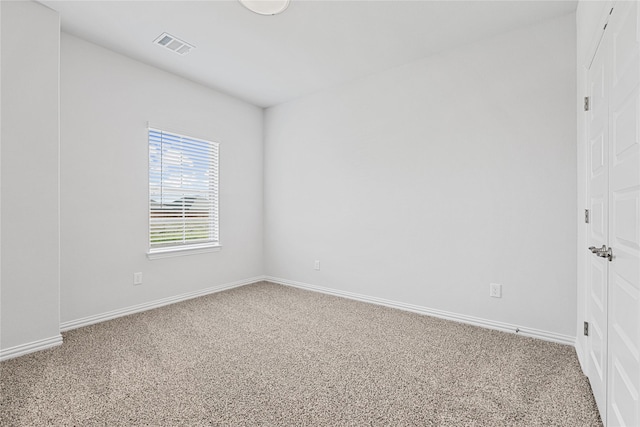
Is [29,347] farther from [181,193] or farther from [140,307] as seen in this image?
[181,193]

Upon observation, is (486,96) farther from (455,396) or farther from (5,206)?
(5,206)

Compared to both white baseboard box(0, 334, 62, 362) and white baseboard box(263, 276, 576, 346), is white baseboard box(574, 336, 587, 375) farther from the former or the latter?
white baseboard box(0, 334, 62, 362)

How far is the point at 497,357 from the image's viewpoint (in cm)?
227

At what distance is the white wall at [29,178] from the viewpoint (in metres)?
2.23

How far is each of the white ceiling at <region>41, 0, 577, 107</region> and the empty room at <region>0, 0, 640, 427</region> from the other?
24mm

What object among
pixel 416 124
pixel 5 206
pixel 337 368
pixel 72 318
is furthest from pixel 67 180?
pixel 416 124

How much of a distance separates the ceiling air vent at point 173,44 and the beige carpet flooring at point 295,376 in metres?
2.58

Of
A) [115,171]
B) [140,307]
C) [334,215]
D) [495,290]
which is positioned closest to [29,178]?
[115,171]

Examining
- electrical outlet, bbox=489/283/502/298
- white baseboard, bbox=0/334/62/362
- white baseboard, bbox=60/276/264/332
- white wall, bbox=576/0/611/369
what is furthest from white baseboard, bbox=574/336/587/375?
white baseboard, bbox=0/334/62/362

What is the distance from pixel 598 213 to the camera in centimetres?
173

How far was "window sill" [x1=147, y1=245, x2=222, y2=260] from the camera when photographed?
11.2 ft

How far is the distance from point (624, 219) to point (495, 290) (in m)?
1.70

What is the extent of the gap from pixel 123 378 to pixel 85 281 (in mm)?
1369

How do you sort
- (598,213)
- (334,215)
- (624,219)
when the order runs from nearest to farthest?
(624,219) → (598,213) → (334,215)
